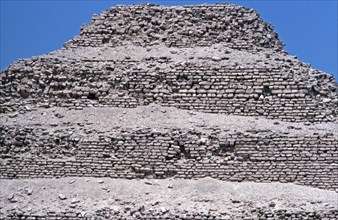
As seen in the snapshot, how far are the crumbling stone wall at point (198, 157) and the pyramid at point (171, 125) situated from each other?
0.03 meters

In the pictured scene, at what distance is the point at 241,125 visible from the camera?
27.0 metres

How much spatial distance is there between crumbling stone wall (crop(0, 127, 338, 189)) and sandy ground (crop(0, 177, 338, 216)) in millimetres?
356

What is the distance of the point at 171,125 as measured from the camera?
27.1m

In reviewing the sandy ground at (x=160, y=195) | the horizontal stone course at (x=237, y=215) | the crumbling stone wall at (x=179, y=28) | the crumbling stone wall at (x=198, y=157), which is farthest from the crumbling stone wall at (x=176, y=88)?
the horizontal stone course at (x=237, y=215)

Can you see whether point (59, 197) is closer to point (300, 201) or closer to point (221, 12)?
point (300, 201)

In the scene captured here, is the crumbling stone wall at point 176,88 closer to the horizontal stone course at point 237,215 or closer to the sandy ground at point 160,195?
the sandy ground at point 160,195

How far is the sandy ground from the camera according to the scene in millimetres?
24664

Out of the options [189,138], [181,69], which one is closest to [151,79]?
[181,69]

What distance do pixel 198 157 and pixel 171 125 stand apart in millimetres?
1261

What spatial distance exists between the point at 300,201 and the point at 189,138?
3.75 metres

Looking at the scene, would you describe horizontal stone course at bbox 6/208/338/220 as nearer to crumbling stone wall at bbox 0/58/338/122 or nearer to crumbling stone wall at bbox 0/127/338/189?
crumbling stone wall at bbox 0/127/338/189

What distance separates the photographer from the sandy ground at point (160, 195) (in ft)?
80.9

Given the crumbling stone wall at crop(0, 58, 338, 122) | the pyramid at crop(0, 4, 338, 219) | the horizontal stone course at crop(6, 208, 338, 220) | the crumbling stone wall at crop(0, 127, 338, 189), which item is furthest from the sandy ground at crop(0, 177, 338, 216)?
the crumbling stone wall at crop(0, 58, 338, 122)

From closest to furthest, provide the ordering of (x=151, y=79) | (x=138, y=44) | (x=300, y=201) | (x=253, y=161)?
(x=300, y=201), (x=253, y=161), (x=151, y=79), (x=138, y=44)
